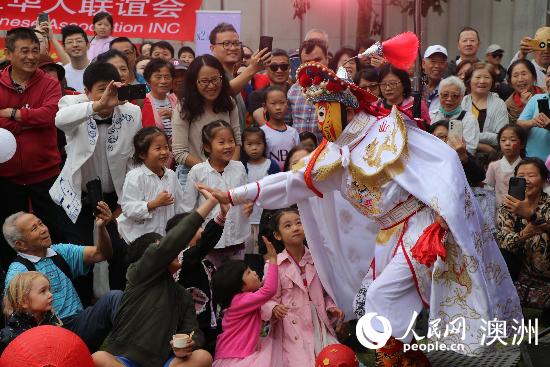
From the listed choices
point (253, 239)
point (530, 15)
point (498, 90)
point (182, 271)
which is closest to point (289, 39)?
point (530, 15)

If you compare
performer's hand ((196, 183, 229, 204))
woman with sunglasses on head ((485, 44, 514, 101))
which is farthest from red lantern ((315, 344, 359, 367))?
woman with sunglasses on head ((485, 44, 514, 101))

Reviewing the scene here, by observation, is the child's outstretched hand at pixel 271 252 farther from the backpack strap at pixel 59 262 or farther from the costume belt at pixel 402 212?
the backpack strap at pixel 59 262

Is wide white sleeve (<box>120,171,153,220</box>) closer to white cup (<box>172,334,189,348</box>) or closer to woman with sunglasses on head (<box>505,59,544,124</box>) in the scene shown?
white cup (<box>172,334,189,348</box>)

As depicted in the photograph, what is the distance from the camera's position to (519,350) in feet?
19.7

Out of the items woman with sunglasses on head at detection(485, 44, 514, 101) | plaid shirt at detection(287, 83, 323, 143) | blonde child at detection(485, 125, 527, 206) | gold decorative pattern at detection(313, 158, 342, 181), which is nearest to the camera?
gold decorative pattern at detection(313, 158, 342, 181)

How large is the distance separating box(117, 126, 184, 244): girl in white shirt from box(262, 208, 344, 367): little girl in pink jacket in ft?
2.64

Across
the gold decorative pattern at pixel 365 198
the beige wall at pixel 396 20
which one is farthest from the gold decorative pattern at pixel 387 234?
the beige wall at pixel 396 20

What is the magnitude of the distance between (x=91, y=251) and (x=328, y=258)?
1.44 meters

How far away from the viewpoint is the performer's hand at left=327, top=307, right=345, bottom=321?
5805 mm

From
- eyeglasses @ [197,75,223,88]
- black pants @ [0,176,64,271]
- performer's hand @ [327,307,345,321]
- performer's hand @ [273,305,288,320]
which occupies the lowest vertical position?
performer's hand @ [327,307,345,321]

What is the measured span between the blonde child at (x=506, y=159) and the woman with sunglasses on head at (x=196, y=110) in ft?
6.84

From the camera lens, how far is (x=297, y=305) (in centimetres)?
584

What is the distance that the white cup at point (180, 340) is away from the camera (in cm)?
480

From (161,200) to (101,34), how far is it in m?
3.56
